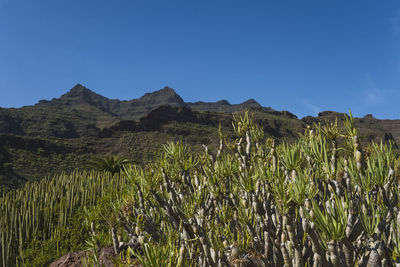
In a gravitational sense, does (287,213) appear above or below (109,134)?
below

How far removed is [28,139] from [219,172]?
149 ft

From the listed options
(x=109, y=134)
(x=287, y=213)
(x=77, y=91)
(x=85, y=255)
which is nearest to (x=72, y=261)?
(x=85, y=255)

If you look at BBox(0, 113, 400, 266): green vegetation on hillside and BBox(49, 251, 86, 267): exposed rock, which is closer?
BBox(0, 113, 400, 266): green vegetation on hillside

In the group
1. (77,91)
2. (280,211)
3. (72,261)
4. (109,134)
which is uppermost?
(77,91)

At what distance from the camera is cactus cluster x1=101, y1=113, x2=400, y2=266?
2.03 meters

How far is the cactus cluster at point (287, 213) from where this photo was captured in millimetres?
2031

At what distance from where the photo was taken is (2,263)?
644 centimetres

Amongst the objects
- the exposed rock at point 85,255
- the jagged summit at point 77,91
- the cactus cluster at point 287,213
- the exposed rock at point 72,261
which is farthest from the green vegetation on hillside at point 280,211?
the jagged summit at point 77,91

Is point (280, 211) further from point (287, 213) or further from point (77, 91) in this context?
point (77, 91)

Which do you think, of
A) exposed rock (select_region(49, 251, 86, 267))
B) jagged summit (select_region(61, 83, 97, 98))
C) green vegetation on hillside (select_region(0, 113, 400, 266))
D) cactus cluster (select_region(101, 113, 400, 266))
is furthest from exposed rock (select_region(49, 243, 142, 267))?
jagged summit (select_region(61, 83, 97, 98))

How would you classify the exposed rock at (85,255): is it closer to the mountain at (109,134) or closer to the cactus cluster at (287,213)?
the cactus cluster at (287,213)

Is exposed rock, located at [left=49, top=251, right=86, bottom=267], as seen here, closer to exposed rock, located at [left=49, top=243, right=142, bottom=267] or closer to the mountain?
exposed rock, located at [left=49, top=243, right=142, bottom=267]

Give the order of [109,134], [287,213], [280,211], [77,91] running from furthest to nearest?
1. [77,91]
2. [109,134]
3. [280,211]
4. [287,213]

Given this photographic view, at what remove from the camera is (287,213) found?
7.57 ft
